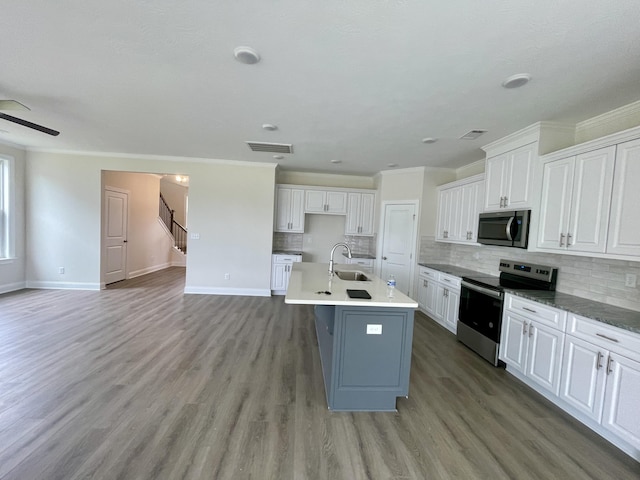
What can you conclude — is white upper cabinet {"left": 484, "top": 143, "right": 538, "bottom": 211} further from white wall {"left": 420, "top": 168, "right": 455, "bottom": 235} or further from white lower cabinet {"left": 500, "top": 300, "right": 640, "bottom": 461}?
white wall {"left": 420, "top": 168, "right": 455, "bottom": 235}

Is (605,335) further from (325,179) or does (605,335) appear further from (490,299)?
(325,179)

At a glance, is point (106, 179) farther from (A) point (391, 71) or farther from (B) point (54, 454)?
(A) point (391, 71)

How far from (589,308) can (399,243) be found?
328 centimetres

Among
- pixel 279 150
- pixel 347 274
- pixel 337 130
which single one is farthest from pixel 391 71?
pixel 279 150

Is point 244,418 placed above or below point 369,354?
below

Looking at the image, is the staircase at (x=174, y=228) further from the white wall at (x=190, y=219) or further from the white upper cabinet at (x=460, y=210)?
the white upper cabinet at (x=460, y=210)

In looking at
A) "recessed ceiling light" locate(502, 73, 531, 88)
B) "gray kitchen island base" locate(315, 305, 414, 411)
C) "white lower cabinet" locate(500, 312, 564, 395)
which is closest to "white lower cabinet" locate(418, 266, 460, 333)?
"white lower cabinet" locate(500, 312, 564, 395)

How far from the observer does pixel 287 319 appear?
14.4 feet

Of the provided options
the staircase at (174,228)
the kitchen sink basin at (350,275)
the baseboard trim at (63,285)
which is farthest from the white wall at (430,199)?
the staircase at (174,228)

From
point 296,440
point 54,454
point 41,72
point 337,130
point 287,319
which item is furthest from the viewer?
point 287,319

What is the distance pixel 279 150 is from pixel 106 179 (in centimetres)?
393

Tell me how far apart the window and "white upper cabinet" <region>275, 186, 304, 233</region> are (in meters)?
4.80

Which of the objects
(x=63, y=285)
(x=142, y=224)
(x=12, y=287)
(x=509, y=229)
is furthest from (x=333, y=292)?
(x=142, y=224)

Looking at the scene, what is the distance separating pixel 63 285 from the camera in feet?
17.9
